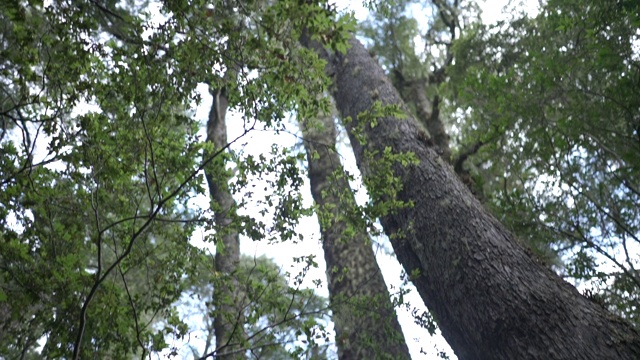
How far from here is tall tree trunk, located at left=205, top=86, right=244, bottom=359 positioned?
4.59 meters

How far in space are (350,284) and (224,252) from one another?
2798 mm

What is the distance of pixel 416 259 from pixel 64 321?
121 inches

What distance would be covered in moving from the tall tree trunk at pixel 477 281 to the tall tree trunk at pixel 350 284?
476 millimetres

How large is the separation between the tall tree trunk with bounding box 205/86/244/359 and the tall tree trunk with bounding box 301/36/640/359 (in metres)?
1.42

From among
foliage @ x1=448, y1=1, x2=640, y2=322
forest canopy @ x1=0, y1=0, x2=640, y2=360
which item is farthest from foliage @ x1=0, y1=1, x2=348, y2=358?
foliage @ x1=448, y1=1, x2=640, y2=322

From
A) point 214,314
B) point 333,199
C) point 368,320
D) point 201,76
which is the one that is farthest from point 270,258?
point 201,76

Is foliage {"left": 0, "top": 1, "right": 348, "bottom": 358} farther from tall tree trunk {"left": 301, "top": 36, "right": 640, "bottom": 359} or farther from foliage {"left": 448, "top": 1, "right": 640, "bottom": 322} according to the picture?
foliage {"left": 448, "top": 1, "right": 640, "bottom": 322}

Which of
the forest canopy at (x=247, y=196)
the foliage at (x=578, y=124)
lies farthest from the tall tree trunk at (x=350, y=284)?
the foliage at (x=578, y=124)

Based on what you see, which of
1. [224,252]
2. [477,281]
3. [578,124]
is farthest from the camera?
[578,124]

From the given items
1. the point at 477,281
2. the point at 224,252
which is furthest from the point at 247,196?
the point at 477,281

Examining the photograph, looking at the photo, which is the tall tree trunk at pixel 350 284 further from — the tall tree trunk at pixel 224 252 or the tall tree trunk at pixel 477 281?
the tall tree trunk at pixel 224 252

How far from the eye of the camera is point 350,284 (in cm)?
705

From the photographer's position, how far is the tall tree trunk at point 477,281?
10.9ft

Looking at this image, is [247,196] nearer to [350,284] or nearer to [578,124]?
[350,284]
